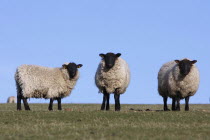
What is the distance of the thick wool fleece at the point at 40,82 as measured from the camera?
81.9ft

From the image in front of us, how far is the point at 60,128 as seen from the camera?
1508 cm

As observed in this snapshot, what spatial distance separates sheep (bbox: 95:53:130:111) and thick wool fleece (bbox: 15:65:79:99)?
226 centimetres

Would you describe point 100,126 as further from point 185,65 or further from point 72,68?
point 185,65

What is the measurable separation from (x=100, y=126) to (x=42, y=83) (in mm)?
9985

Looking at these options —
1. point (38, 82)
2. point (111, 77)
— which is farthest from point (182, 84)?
point (38, 82)

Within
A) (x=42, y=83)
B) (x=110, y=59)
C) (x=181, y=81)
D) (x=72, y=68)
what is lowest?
(x=42, y=83)

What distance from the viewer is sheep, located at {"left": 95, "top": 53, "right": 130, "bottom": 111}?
24.5m

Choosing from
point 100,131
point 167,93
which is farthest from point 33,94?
point 100,131

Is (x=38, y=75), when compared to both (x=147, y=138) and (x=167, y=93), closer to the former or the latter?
(x=167, y=93)

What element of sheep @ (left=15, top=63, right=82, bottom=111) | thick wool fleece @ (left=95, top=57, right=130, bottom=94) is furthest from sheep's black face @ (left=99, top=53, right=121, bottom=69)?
sheep @ (left=15, top=63, right=82, bottom=111)

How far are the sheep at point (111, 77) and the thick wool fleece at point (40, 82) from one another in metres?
2.26

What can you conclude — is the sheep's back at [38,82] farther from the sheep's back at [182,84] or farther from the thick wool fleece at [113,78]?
the sheep's back at [182,84]

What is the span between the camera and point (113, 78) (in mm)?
24547

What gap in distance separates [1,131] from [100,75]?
1081 cm
